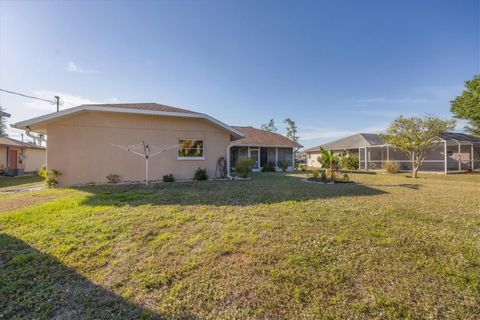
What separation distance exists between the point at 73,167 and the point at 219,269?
392 inches

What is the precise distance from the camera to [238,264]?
9.71ft

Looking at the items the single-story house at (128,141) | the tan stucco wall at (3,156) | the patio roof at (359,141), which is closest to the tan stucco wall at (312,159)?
the patio roof at (359,141)

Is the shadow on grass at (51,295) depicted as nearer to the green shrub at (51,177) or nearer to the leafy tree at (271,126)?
the green shrub at (51,177)

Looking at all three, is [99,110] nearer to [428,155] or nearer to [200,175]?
[200,175]

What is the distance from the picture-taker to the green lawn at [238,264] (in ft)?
7.25

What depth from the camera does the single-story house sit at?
30.8ft

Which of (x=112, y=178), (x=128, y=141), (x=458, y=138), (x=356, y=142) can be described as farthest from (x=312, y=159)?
(x=112, y=178)

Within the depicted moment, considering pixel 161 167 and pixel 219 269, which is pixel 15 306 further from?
pixel 161 167

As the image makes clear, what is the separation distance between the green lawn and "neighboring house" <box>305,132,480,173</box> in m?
20.7

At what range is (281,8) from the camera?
33.8 ft

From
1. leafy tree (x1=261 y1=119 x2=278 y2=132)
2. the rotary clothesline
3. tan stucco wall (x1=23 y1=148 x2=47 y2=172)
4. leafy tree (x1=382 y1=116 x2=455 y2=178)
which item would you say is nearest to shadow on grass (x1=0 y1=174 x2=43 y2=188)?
the rotary clothesline

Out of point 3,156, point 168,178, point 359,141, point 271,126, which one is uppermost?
point 271,126

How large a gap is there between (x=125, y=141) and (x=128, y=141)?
0.43 feet

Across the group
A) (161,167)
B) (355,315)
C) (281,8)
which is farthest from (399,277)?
(281,8)
